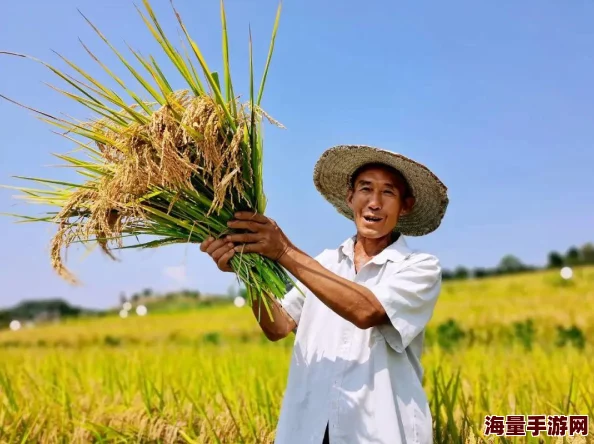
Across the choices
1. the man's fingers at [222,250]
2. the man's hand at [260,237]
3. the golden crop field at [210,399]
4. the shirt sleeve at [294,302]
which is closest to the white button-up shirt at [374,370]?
the shirt sleeve at [294,302]

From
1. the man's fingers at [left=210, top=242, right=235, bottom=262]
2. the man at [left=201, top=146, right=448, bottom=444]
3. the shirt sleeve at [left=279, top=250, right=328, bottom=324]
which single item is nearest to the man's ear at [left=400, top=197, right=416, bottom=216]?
the man at [left=201, top=146, right=448, bottom=444]

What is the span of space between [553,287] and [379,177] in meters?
13.3

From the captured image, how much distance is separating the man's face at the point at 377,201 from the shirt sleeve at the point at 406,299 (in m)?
0.17

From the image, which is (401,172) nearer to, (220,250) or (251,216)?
(251,216)

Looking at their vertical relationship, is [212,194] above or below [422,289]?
above

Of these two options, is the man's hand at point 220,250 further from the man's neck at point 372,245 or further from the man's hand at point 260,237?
the man's neck at point 372,245

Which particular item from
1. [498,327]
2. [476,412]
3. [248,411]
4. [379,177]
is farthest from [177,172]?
[498,327]

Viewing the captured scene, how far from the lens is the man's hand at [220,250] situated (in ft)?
7.03

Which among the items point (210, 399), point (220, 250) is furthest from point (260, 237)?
point (210, 399)

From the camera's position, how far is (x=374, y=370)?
7.04 feet

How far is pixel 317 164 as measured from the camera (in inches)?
102

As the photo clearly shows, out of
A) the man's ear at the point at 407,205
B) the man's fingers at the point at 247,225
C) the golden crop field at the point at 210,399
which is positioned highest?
the man's ear at the point at 407,205

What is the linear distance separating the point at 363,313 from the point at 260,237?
0.41 metres

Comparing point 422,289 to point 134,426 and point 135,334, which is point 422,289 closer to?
point 134,426
